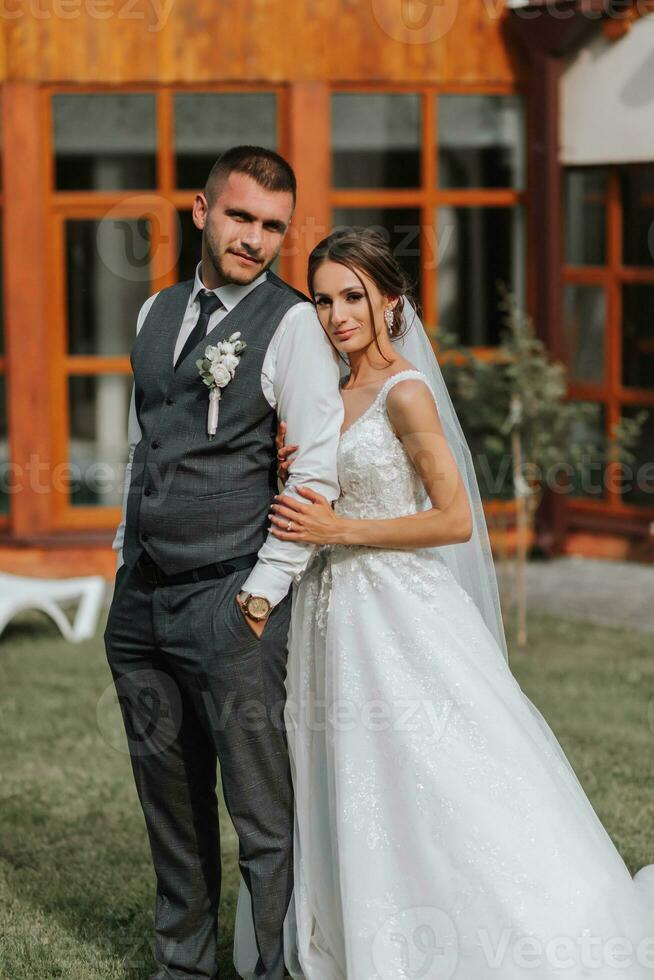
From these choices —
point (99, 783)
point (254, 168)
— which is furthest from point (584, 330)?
point (254, 168)

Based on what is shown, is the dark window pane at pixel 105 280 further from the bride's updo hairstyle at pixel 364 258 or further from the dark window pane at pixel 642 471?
the bride's updo hairstyle at pixel 364 258

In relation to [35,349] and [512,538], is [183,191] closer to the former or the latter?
[35,349]

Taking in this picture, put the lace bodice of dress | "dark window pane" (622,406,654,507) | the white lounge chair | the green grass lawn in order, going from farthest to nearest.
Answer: "dark window pane" (622,406,654,507)
the white lounge chair
the green grass lawn
the lace bodice of dress

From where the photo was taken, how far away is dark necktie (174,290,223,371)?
140 inches

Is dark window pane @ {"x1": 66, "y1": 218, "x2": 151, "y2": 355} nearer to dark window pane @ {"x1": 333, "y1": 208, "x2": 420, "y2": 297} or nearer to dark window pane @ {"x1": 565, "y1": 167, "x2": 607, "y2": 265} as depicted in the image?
dark window pane @ {"x1": 333, "y1": 208, "x2": 420, "y2": 297}

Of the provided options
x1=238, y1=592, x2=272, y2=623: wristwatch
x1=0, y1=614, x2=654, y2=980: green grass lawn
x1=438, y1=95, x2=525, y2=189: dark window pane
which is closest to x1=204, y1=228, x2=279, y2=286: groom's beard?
x1=238, y1=592, x2=272, y2=623: wristwatch

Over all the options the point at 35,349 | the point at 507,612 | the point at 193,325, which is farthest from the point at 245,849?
the point at 35,349

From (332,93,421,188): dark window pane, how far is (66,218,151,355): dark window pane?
1.43m

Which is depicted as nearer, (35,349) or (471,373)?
(471,373)

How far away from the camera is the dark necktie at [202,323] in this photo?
140 inches

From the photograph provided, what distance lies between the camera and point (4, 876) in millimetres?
4914

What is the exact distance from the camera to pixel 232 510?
3510 millimetres

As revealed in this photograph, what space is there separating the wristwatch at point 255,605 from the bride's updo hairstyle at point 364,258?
777 mm

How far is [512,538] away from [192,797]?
6.60 meters
